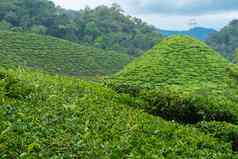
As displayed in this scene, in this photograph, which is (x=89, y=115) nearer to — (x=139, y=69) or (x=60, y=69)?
(x=139, y=69)

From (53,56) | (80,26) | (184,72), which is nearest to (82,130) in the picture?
(184,72)

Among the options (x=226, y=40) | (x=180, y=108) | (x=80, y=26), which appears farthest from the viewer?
(x=226, y=40)

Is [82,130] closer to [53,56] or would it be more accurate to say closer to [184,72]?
[184,72]

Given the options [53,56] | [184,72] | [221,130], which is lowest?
[53,56]

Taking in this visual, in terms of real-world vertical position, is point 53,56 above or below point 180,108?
below

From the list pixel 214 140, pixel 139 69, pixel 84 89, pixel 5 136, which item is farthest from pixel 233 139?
pixel 139 69

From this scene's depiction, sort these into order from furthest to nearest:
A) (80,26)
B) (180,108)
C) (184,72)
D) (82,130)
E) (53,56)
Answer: (80,26)
(53,56)
(184,72)
(180,108)
(82,130)

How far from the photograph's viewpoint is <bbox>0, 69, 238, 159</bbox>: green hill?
311 inches

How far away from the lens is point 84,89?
13.4 m

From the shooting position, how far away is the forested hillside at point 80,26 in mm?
97062

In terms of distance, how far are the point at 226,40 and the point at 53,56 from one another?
244ft

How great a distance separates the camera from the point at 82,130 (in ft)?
29.9

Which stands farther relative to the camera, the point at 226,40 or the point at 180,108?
the point at 226,40

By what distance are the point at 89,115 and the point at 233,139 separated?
3.54 m
